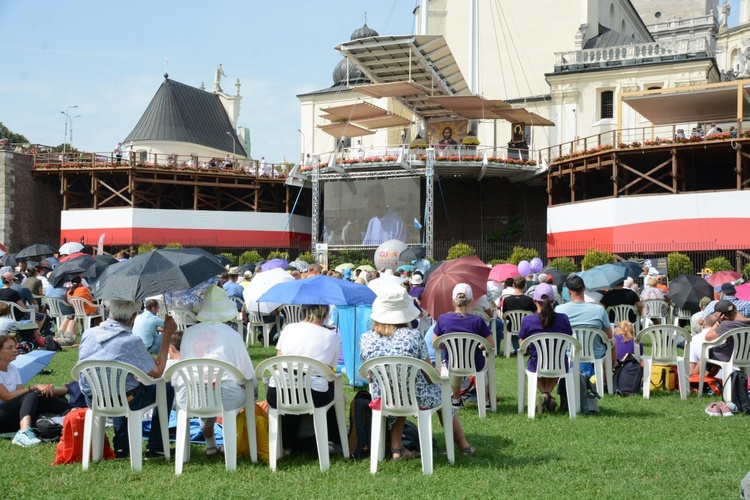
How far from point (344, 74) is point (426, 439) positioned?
147 feet

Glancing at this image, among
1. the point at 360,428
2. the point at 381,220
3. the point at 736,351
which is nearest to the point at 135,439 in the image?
the point at 360,428

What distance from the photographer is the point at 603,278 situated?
48.5 feet

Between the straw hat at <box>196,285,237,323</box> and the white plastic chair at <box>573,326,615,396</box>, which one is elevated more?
the straw hat at <box>196,285,237,323</box>

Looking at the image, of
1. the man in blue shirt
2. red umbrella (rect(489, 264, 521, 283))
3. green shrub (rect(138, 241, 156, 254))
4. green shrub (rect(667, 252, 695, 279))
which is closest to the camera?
the man in blue shirt

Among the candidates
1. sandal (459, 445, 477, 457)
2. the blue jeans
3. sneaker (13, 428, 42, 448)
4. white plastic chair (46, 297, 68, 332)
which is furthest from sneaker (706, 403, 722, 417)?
white plastic chair (46, 297, 68, 332)

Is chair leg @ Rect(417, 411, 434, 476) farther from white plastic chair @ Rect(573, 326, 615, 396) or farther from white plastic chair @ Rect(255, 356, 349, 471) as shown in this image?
white plastic chair @ Rect(573, 326, 615, 396)

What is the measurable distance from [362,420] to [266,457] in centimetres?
85

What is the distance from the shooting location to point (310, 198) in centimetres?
4181

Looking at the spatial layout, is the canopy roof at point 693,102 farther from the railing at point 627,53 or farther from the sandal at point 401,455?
the sandal at point 401,455

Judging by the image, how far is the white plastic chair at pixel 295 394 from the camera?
648 cm

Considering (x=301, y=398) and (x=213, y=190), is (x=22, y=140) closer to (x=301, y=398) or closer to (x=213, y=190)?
(x=213, y=190)

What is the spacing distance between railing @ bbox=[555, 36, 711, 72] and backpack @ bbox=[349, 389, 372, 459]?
3406 cm

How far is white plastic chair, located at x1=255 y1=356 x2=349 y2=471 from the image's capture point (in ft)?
21.3

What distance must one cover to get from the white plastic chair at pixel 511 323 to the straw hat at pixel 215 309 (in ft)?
20.0
